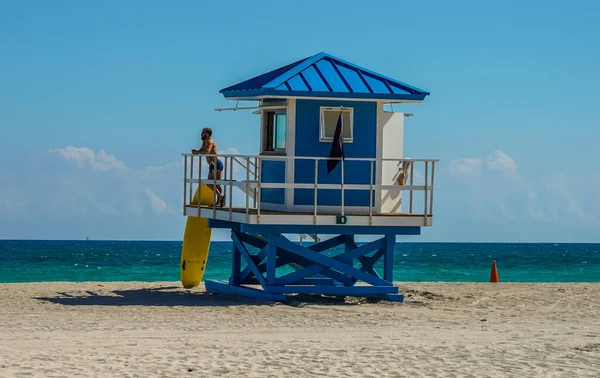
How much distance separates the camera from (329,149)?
68.1ft

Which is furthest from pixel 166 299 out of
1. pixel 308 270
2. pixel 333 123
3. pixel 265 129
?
pixel 333 123

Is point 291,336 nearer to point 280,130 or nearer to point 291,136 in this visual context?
point 291,136

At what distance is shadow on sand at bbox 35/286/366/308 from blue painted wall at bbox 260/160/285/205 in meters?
2.02

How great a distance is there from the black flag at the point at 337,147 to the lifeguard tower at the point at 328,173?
19 millimetres

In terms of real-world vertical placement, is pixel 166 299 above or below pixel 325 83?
below

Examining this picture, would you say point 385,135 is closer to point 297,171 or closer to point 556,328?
point 297,171

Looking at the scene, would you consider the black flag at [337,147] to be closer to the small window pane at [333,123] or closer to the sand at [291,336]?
the small window pane at [333,123]

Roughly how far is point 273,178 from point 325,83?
88.7 inches

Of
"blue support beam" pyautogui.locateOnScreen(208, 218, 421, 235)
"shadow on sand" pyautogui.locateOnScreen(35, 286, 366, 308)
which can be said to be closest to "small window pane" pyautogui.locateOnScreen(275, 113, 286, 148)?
"blue support beam" pyautogui.locateOnScreen(208, 218, 421, 235)

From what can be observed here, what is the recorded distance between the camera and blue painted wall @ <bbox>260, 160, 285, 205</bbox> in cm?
2100

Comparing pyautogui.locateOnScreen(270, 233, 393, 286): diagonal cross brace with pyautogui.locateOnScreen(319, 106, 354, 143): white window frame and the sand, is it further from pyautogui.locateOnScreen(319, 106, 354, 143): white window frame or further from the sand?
pyautogui.locateOnScreen(319, 106, 354, 143): white window frame

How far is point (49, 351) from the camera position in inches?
555

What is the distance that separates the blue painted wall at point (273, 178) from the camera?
2100cm

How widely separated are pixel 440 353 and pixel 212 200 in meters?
9.73
